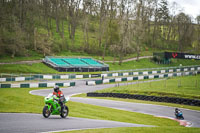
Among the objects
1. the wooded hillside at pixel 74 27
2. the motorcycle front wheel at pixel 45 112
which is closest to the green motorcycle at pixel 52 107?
the motorcycle front wheel at pixel 45 112

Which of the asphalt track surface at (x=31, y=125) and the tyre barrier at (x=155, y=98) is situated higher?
the asphalt track surface at (x=31, y=125)

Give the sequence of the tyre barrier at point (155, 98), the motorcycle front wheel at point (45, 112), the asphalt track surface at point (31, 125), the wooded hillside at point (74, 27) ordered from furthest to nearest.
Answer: the wooded hillside at point (74, 27)
the tyre barrier at point (155, 98)
the motorcycle front wheel at point (45, 112)
the asphalt track surface at point (31, 125)

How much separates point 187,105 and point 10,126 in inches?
810

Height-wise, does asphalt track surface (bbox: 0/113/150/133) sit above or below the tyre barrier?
above

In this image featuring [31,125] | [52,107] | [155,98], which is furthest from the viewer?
[155,98]

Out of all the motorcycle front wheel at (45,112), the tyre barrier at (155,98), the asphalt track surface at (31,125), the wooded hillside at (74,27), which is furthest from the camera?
the wooded hillside at (74,27)

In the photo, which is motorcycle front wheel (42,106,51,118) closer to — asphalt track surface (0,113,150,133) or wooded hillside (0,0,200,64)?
asphalt track surface (0,113,150,133)

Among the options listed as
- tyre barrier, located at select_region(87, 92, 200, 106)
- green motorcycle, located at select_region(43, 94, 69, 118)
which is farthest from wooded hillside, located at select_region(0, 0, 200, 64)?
green motorcycle, located at select_region(43, 94, 69, 118)

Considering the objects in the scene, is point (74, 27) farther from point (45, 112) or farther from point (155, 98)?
point (45, 112)

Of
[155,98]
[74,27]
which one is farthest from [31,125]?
[74,27]

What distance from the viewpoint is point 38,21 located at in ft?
276

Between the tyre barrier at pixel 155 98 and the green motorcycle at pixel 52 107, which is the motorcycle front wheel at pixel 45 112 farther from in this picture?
the tyre barrier at pixel 155 98

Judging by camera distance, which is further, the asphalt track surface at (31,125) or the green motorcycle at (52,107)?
the green motorcycle at (52,107)

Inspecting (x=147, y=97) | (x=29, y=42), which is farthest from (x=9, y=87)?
(x=29, y=42)
